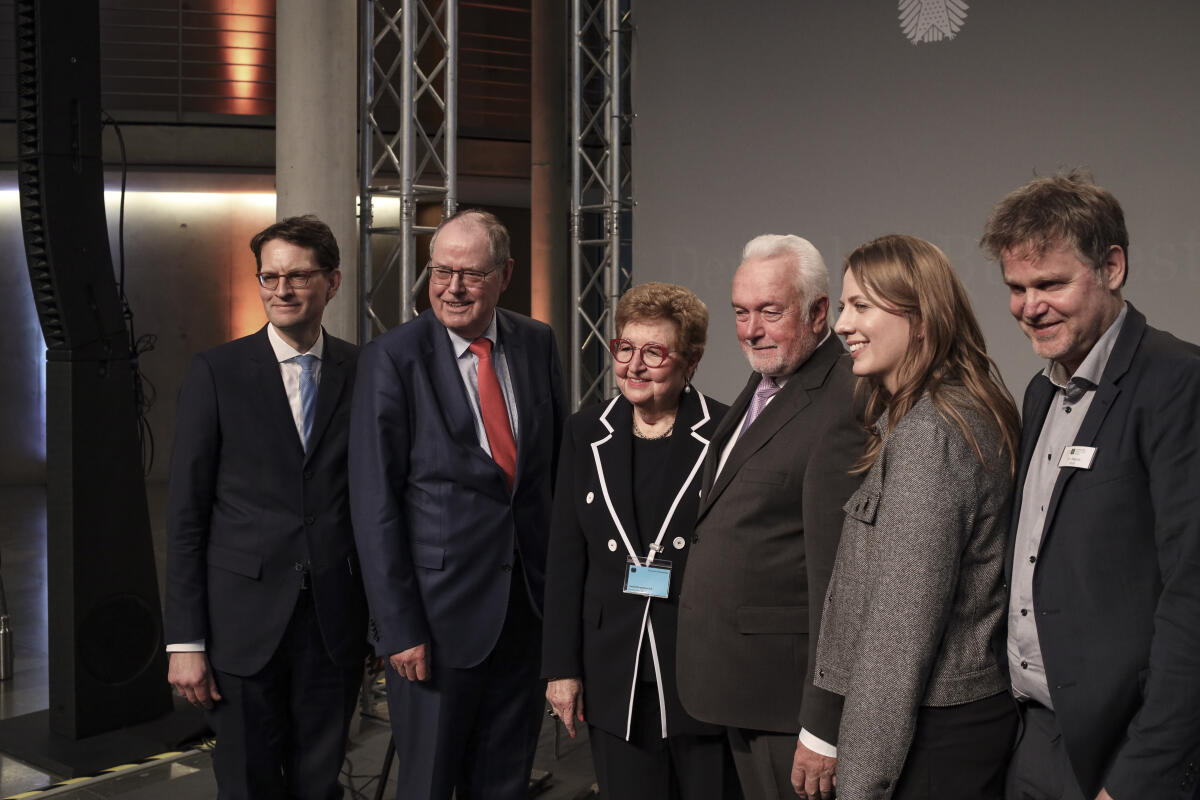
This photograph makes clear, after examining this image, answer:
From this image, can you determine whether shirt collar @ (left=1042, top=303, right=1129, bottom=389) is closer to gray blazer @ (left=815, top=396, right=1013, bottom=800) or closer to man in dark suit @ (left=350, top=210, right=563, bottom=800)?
gray blazer @ (left=815, top=396, right=1013, bottom=800)

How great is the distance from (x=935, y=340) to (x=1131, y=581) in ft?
1.44

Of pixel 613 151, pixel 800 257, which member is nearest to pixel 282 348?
pixel 800 257

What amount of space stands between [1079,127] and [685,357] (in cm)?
287

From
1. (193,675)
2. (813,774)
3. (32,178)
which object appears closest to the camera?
(813,774)

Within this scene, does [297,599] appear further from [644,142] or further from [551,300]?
[551,300]

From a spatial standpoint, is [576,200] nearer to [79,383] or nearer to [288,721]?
[79,383]

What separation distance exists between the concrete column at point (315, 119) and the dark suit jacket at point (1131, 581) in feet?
12.6

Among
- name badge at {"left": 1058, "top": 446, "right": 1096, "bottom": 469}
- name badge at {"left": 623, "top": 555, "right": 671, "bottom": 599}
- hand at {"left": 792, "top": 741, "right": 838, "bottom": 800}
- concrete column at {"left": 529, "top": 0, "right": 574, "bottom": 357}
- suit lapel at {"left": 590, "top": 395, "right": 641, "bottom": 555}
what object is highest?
concrete column at {"left": 529, "top": 0, "right": 574, "bottom": 357}

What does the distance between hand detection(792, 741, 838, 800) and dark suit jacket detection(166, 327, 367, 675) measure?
4.18 ft

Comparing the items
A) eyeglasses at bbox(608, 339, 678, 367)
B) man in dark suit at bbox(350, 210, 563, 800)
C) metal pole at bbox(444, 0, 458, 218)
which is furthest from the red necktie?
metal pole at bbox(444, 0, 458, 218)

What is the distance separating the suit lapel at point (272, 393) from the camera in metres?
2.62

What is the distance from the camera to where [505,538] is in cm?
255

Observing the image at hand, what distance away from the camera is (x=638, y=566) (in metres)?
2.18

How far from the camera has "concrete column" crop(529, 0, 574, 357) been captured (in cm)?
1080
